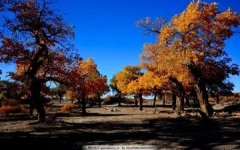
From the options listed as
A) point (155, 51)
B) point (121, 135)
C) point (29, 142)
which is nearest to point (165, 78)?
point (155, 51)

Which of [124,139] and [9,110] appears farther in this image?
[9,110]

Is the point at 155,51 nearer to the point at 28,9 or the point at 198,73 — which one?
the point at 198,73

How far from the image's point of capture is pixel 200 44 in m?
40.3

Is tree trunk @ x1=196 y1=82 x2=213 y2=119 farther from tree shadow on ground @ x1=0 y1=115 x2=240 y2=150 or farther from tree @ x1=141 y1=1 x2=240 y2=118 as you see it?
tree shadow on ground @ x1=0 y1=115 x2=240 y2=150

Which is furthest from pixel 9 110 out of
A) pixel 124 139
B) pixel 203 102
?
pixel 124 139

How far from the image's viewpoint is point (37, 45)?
35812 mm

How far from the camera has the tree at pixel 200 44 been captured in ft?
132

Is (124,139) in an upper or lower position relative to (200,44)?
lower

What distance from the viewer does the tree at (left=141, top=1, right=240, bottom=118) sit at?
4012cm

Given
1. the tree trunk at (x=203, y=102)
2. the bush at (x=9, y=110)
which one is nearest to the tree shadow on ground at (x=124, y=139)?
the tree trunk at (x=203, y=102)

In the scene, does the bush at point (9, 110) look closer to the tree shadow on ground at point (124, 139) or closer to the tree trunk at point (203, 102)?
the tree trunk at point (203, 102)

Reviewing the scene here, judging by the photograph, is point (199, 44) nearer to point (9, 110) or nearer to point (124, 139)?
point (124, 139)

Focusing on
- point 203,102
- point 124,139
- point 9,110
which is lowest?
point 124,139

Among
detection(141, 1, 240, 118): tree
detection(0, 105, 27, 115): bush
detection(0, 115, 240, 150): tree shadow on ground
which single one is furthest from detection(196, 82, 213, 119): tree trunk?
detection(0, 105, 27, 115): bush
